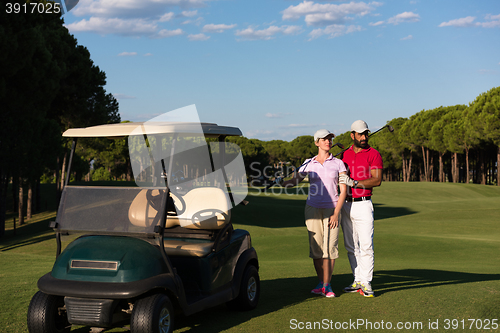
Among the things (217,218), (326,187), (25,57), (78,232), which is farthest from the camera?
(25,57)

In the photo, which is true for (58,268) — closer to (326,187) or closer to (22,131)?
(326,187)

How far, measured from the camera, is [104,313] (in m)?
3.89

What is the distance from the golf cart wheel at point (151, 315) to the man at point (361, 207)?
9.34ft

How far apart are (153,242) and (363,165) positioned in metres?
3.18

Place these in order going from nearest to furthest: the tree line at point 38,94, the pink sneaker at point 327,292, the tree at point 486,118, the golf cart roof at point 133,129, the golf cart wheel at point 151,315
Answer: the golf cart wheel at point 151,315, the golf cart roof at point 133,129, the pink sneaker at point 327,292, the tree line at point 38,94, the tree at point 486,118

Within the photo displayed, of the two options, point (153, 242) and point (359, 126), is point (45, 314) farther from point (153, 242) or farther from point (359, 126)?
point (359, 126)

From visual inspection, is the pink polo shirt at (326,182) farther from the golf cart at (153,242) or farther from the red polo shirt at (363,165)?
the golf cart at (153,242)

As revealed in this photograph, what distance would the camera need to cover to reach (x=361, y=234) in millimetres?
6008

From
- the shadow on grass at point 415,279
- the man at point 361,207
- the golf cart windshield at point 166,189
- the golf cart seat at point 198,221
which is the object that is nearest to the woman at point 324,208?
the man at point 361,207

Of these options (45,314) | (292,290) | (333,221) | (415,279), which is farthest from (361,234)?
(45,314)

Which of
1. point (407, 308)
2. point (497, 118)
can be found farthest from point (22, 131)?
point (497, 118)

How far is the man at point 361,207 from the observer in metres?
5.96

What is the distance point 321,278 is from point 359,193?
1.27 metres

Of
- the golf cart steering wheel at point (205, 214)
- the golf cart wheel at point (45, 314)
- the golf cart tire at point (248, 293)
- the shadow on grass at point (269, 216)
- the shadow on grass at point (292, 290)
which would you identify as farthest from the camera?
the shadow on grass at point (269, 216)
